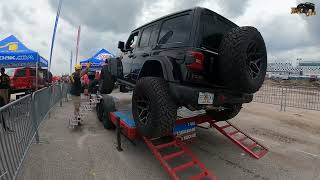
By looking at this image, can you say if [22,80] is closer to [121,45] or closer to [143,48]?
[121,45]

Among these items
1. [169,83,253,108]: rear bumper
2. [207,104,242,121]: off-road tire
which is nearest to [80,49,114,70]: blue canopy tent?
[207,104,242,121]: off-road tire

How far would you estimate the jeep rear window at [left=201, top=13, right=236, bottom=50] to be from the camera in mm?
4367

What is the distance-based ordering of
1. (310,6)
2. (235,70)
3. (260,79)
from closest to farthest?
(235,70), (260,79), (310,6)

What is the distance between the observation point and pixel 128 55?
6508mm

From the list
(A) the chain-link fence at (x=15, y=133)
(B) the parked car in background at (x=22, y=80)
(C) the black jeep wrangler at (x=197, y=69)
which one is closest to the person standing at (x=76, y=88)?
(A) the chain-link fence at (x=15, y=133)

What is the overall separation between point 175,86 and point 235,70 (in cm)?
92

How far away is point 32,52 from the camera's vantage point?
1061 centimetres

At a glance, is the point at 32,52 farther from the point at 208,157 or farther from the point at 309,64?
the point at 309,64

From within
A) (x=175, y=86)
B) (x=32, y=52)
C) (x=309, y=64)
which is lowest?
(x=175, y=86)

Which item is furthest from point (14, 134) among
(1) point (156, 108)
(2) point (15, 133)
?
(1) point (156, 108)

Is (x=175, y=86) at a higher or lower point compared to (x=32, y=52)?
lower

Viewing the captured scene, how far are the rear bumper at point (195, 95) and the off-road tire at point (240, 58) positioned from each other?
208mm

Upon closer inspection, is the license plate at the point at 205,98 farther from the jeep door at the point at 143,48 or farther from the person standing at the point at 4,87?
the person standing at the point at 4,87

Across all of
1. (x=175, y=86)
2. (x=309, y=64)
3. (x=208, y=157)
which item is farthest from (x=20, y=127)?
(x=309, y=64)
